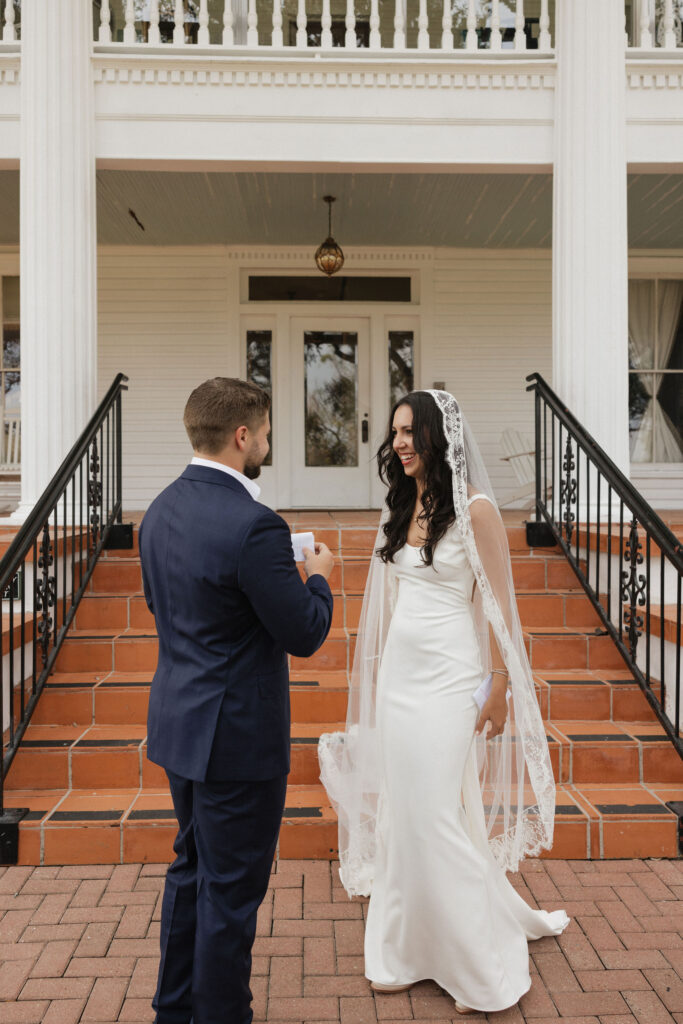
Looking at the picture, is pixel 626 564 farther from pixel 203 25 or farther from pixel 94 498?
pixel 203 25

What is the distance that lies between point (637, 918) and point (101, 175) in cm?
664

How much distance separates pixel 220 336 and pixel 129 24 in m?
3.43

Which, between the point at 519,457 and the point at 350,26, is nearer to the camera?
the point at 350,26

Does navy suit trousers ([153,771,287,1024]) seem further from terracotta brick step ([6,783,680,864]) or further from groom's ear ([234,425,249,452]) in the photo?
terracotta brick step ([6,783,680,864])

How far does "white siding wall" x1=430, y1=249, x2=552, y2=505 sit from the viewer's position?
8.66 m

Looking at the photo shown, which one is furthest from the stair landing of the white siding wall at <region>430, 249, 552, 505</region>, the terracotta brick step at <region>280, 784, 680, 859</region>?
the white siding wall at <region>430, 249, 552, 505</region>

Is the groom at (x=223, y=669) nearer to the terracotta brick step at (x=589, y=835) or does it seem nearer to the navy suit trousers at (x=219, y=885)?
the navy suit trousers at (x=219, y=885)

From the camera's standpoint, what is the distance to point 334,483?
8.80 m

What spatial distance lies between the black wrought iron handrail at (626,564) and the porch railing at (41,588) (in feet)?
9.66

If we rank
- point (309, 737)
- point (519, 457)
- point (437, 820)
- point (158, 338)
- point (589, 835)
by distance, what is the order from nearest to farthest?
point (437, 820) → point (589, 835) → point (309, 737) → point (519, 457) → point (158, 338)

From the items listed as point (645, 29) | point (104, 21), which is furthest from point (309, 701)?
point (645, 29)

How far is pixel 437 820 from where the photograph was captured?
7.63ft

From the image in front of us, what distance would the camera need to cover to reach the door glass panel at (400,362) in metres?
8.81

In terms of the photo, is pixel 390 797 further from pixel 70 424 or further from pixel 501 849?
pixel 70 424
